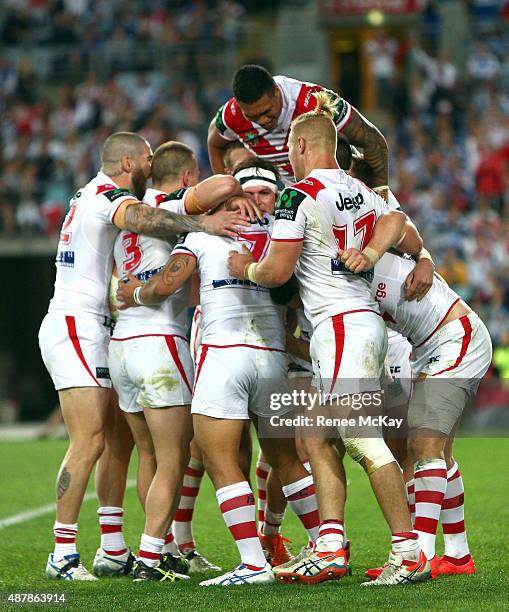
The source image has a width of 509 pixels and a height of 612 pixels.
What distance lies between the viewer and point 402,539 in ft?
19.5

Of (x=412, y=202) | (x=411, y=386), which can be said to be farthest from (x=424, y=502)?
(x=412, y=202)

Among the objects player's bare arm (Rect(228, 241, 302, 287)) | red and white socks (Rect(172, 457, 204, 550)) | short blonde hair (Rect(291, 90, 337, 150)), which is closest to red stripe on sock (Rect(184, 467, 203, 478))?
red and white socks (Rect(172, 457, 204, 550))

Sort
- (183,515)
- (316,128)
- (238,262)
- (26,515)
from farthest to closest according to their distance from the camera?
(26,515) → (183,515) → (238,262) → (316,128)

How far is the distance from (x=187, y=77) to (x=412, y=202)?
612cm

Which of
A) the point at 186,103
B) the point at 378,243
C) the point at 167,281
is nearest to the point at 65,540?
the point at 167,281

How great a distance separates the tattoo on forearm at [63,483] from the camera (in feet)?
Answer: 22.7

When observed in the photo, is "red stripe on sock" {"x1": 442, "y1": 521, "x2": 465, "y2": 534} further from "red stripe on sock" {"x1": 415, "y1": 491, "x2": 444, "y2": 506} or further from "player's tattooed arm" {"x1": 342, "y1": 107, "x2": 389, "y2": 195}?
"player's tattooed arm" {"x1": 342, "y1": 107, "x2": 389, "y2": 195}

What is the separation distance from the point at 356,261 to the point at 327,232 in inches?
9.5

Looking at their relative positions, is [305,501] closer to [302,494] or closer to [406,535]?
[302,494]

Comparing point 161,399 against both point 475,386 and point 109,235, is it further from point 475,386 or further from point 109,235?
point 475,386

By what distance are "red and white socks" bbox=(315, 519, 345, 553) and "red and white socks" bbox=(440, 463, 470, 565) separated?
2.73 feet

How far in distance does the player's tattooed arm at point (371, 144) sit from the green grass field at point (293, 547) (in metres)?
2.41

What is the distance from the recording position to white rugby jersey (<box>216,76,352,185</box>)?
297 inches

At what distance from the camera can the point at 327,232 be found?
6.27 metres
